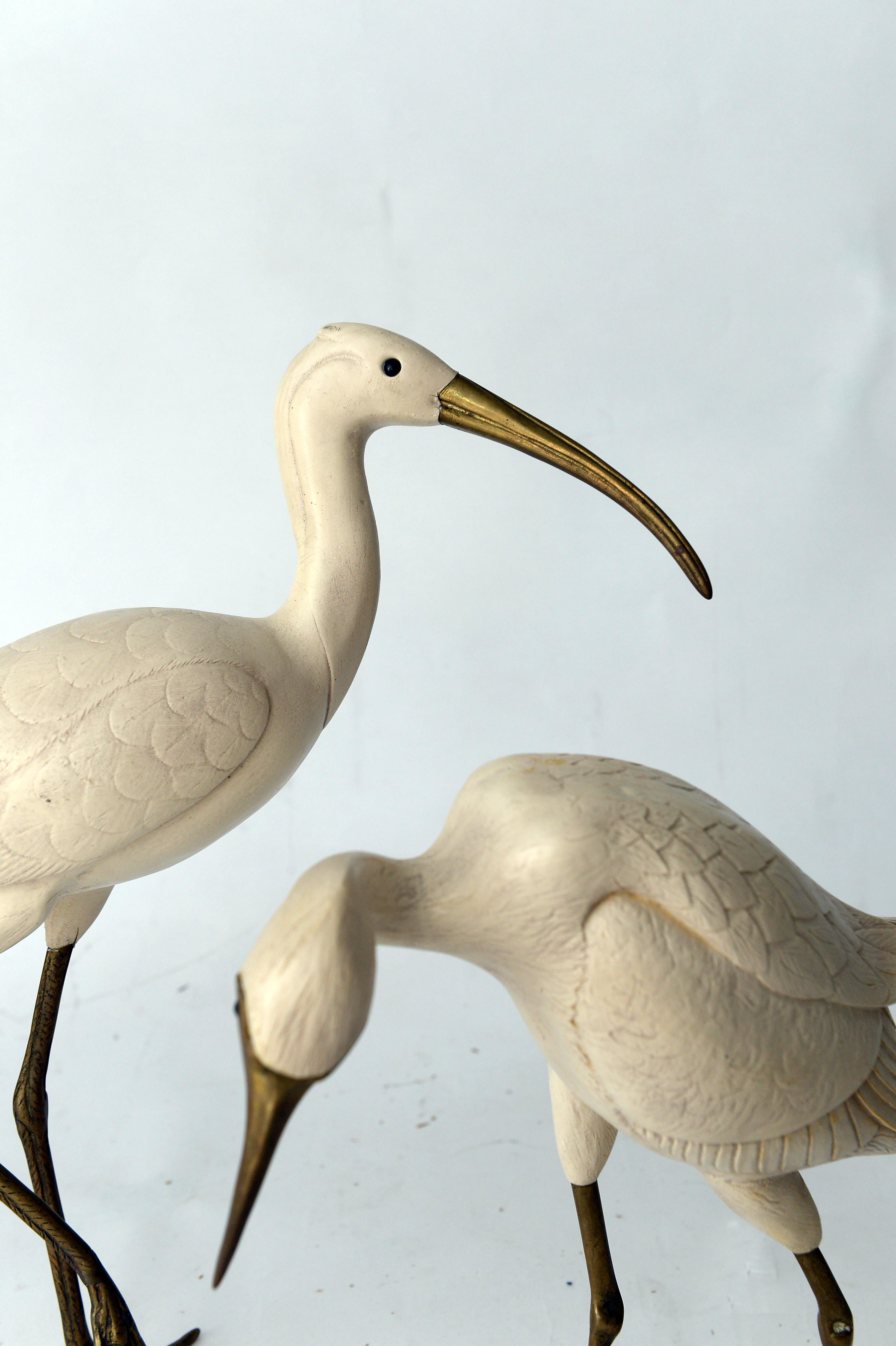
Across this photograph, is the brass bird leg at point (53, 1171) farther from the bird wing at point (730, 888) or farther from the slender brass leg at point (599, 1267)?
the bird wing at point (730, 888)

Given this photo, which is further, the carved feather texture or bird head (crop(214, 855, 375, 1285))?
the carved feather texture

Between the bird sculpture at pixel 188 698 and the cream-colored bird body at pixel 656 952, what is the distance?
0.36 meters

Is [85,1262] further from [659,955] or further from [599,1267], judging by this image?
[659,955]

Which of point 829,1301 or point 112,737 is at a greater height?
point 112,737

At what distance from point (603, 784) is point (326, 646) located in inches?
20.1

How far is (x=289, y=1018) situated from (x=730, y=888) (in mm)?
481

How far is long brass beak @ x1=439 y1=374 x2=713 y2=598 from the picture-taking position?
64.8 inches

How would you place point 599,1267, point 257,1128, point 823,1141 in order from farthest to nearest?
point 599,1267 < point 823,1141 < point 257,1128

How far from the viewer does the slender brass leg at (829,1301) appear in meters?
1.45

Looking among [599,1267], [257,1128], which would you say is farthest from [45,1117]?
[257,1128]

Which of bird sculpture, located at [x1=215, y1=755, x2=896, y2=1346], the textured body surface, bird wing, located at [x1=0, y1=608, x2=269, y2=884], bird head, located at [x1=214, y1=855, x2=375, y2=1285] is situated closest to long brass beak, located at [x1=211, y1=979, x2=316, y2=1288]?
bird head, located at [x1=214, y1=855, x2=375, y2=1285]

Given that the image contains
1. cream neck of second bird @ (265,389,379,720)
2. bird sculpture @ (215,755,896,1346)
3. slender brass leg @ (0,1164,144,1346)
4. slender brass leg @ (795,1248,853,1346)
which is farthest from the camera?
cream neck of second bird @ (265,389,379,720)

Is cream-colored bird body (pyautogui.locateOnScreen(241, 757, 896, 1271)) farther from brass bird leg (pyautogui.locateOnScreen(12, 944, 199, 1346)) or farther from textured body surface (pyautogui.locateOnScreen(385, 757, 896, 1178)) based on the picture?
brass bird leg (pyautogui.locateOnScreen(12, 944, 199, 1346))

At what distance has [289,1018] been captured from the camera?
3.41 ft
